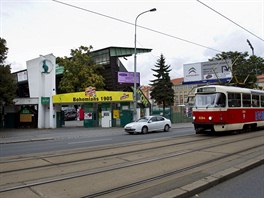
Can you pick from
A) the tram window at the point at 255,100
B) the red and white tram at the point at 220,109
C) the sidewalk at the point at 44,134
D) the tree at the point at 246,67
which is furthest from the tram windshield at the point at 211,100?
the tree at the point at 246,67

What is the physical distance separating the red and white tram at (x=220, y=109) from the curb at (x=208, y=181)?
8.36m

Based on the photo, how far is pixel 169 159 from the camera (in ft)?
33.3

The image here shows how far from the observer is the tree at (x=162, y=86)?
6788 centimetres

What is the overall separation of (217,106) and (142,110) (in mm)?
17092

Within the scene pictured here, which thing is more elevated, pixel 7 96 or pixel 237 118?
pixel 7 96

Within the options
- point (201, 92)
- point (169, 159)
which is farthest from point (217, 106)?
point (169, 159)

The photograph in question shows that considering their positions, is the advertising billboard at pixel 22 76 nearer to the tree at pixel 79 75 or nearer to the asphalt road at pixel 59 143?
the tree at pixel 79 75

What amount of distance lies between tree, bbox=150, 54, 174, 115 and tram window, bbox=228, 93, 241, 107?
48.9 meters

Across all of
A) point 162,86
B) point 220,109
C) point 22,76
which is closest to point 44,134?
point 220,109

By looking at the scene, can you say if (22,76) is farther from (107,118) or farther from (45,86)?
(107,118)

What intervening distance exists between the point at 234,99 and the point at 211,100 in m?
1.66

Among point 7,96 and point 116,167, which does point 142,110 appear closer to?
point 7,96

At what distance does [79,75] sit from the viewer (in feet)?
167

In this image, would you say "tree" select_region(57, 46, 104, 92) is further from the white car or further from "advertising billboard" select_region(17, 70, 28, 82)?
the white car
